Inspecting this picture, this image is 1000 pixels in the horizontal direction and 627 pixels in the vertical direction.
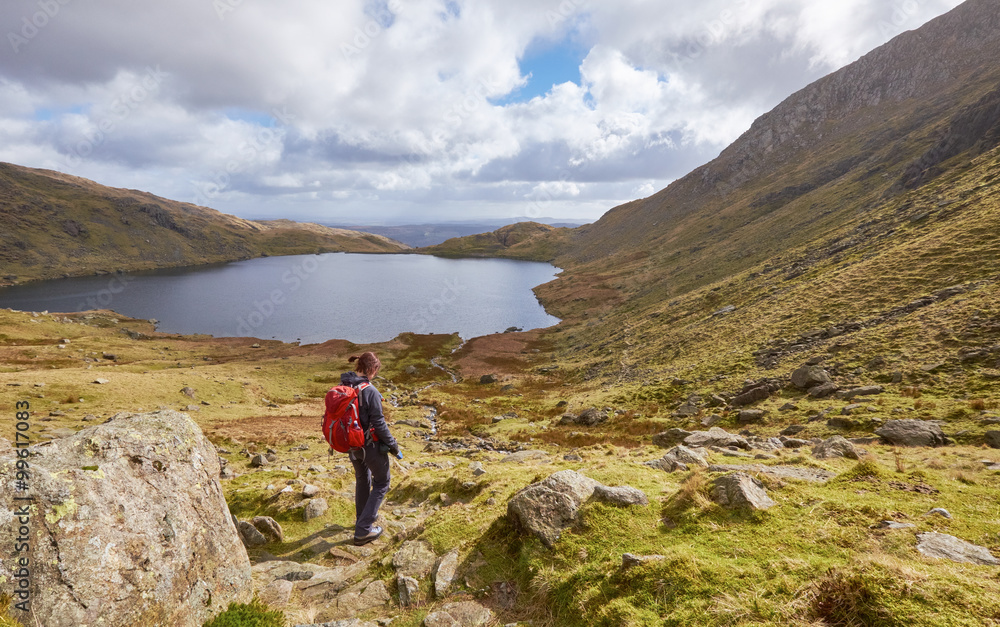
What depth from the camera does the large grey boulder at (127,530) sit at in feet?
16.9

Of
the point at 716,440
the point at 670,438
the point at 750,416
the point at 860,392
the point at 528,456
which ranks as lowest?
the point at 528,456

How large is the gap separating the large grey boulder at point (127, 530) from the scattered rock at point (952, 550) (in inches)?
404

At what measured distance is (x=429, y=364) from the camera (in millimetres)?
60312

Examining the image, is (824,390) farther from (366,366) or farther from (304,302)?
(304,302)

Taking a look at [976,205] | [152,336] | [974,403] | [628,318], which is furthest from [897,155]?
[152,336]

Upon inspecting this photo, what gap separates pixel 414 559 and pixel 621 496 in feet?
13.8

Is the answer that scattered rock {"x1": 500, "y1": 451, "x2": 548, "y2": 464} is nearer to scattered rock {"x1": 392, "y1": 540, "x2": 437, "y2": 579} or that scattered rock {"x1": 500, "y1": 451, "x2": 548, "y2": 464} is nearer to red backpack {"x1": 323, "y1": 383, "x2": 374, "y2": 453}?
scattered rock {"x1": 392, "y1": 540, "x2": 437, "y2": 579}

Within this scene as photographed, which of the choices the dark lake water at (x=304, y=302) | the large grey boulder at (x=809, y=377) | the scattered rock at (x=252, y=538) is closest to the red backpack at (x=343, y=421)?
the scattered rock at (x=252, y=538)

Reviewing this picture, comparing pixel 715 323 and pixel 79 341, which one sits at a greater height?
pixel 715 323

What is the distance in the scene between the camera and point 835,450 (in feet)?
42.6

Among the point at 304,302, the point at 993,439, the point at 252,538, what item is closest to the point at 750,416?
the point at 993,439

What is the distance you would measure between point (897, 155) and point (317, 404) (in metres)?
124

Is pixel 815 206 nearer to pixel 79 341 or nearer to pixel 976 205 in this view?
pixel 976 205

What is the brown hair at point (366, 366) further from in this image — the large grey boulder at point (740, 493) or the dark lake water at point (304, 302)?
the dark lake water at point (304, 302)
